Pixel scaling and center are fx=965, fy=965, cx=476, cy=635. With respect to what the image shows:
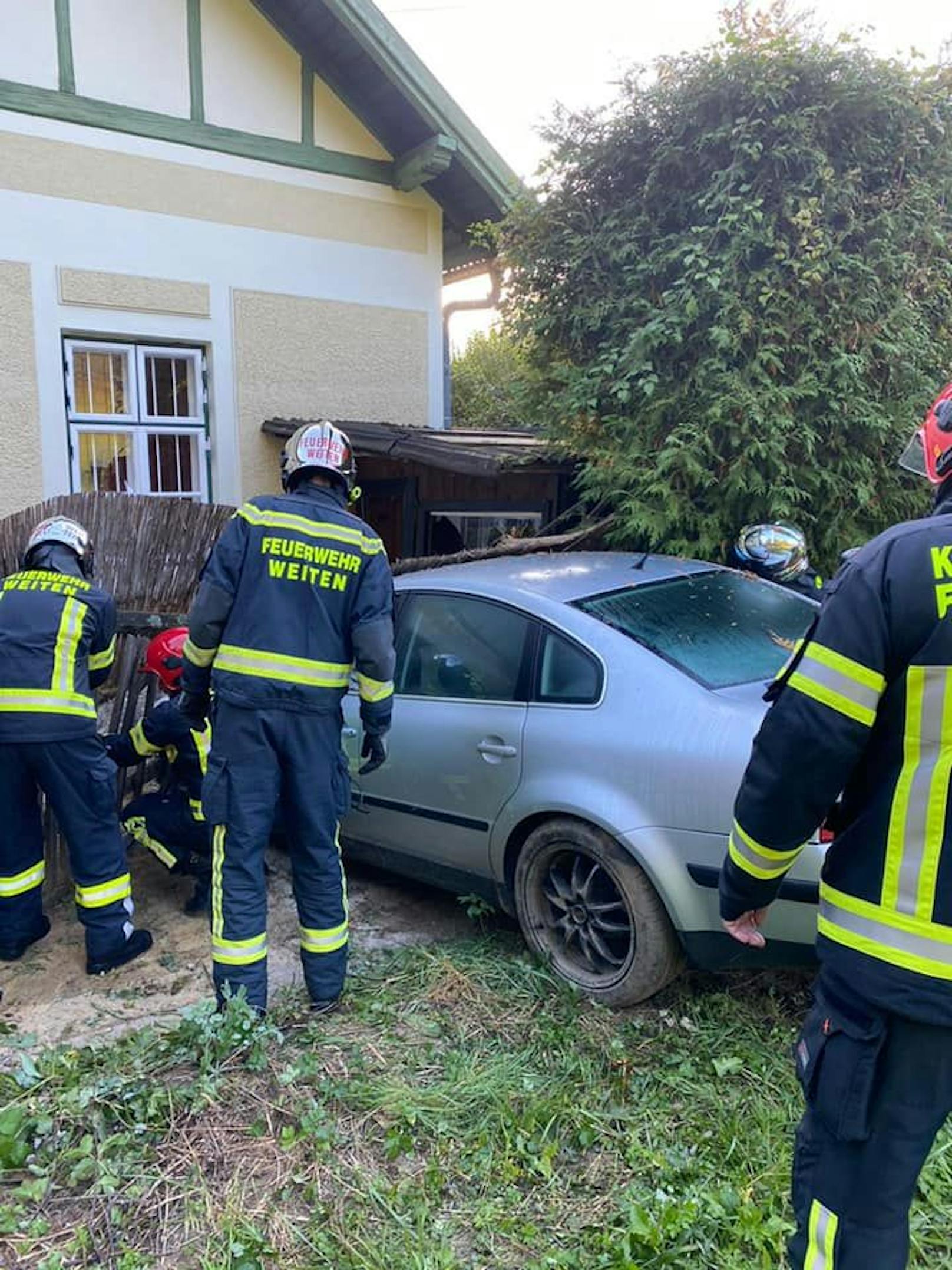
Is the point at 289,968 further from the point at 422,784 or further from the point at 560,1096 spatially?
the point at 560,1096

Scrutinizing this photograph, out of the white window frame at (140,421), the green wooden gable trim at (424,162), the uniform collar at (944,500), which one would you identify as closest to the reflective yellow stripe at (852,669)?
the uniform collar at (944,500)

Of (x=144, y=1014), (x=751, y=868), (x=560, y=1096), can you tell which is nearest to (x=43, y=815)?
(x=144, y=1014)

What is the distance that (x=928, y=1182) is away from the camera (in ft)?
8.20

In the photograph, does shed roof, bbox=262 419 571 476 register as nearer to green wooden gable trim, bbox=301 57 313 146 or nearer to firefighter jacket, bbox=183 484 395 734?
green wooden gable trim, bbox=301 57 313 146

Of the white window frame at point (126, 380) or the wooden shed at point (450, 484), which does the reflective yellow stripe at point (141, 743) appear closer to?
the wooden shed at point (450, 484)

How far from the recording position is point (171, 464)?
7781mm

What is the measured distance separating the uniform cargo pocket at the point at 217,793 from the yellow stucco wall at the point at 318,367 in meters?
5.06

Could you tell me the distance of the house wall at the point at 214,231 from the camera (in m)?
6.84

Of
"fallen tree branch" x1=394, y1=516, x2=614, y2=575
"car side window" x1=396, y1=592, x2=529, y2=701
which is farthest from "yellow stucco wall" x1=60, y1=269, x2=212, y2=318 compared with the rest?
"car side window" x1=396, y1=592, x2=529, y2=701

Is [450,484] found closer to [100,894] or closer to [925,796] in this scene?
[100,894]

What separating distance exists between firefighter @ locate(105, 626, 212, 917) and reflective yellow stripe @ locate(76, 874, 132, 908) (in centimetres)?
43

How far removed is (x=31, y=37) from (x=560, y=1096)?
751 cm

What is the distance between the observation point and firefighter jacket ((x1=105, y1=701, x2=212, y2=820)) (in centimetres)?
425

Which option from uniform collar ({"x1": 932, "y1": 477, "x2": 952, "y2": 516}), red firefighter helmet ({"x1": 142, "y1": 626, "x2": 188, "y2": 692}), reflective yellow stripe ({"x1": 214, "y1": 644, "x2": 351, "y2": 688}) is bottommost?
red firefighter helmet ({"x1": 142, "y1": 626, "x2": 188, "y2": 692})
